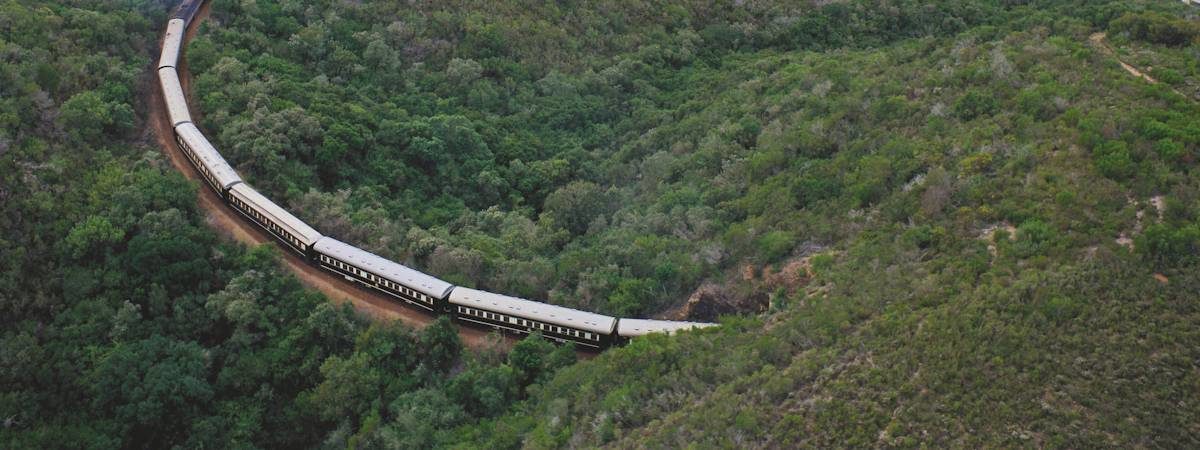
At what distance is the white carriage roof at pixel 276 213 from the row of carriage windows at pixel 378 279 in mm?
1357

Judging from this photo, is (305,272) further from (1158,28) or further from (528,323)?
(1158,28)

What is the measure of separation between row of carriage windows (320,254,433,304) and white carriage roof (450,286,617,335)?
1.61 meters

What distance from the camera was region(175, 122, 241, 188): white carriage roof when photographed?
178 feet

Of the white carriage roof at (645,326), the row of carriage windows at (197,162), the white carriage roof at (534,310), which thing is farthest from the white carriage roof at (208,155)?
the white carriage roof at (645,326)

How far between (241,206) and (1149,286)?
41156 millimetres

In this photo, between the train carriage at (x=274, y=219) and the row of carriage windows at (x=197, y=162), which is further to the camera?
the row of carriage windows at (x=197, y=162)

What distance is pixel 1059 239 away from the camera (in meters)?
39.3

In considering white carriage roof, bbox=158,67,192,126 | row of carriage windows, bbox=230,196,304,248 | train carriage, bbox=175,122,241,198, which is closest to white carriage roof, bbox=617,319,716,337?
row of carriage windows, bbox=230,196,304,248

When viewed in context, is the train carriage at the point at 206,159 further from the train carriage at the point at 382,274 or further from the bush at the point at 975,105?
the bush at the point at 975,105

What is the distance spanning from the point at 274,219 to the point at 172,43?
2135 centimetres

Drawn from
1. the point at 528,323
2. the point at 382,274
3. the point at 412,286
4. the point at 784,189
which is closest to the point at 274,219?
the point at 382,274

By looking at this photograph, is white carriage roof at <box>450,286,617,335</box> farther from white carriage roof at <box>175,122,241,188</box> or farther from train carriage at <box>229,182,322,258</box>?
white carriage roof at <box>175,122,241,188</box>

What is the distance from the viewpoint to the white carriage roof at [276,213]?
51188mm

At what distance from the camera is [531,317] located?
154ft
